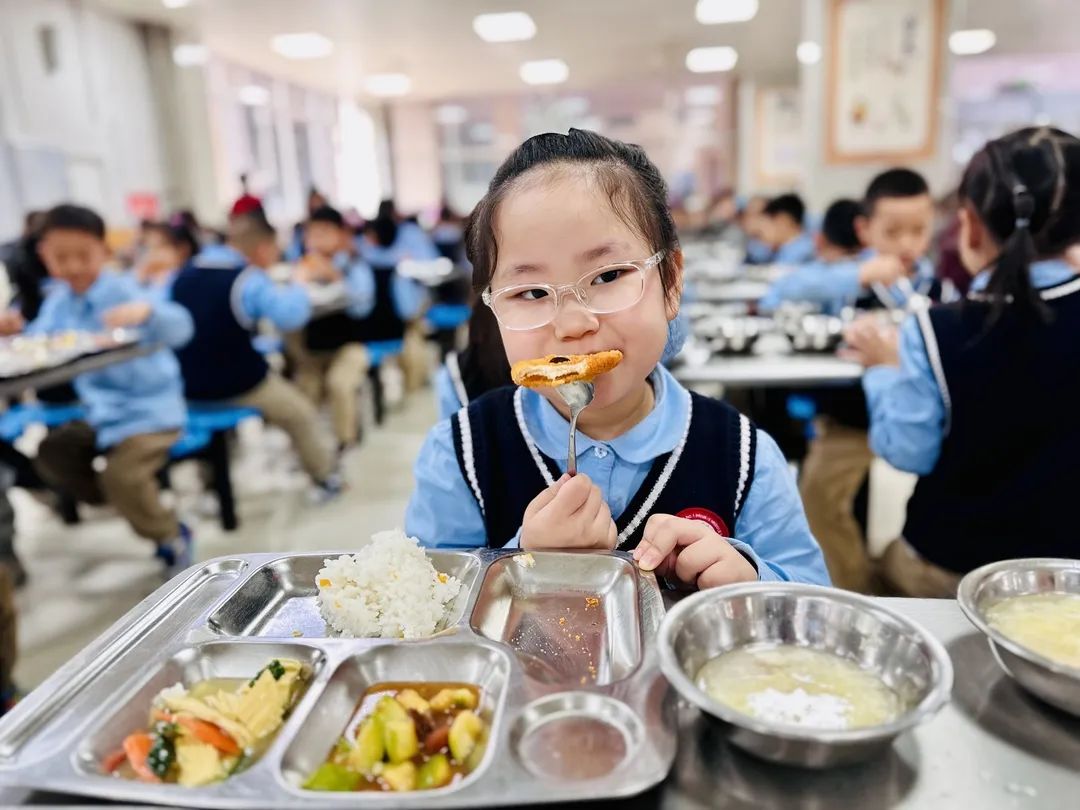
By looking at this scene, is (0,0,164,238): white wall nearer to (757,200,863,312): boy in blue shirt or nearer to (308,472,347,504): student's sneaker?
(308,472,347,504): student's sneaker

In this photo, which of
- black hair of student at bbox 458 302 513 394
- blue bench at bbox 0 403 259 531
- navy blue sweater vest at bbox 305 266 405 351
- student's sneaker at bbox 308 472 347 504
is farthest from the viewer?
navy blue sweater vest at bbox 305 266 405 351

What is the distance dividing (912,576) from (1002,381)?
609 mm

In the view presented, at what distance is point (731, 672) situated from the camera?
83cm

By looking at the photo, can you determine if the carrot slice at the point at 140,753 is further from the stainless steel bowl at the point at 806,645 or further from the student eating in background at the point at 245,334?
the student eating in background at the point at 245,334

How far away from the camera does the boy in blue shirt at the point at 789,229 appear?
581 centimetres

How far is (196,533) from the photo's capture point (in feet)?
13.3

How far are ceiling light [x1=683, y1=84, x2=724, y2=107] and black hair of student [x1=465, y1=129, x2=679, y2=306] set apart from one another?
1551 cm

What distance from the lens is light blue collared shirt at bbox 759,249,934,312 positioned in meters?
3.47

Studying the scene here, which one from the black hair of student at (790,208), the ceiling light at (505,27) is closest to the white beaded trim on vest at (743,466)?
the black hair of student at (790,208)

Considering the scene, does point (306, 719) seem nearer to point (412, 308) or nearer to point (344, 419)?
point (344, 419)

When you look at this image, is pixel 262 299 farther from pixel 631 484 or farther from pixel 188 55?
pixel 188 55

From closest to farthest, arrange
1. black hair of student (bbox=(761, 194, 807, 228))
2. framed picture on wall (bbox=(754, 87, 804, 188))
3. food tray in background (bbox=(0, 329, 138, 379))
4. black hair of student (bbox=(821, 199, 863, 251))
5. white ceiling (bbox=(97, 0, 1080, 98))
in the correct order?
1. food tray in background (bbox=(0, 329, 138, 379))
2. black hair of student (bbox=(821, 199, 863, 251))
3. black hair of student (bbox=(761, 194, 807, 228))
4. white ceiling (bbox=(97, 0, 1080, 98))
5. framed picture on wall (bbox=(754, 87, 804, 188))

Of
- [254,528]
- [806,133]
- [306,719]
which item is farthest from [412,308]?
[306,719]

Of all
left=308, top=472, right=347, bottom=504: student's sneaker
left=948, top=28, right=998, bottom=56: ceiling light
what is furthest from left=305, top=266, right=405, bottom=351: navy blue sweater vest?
left=948, top=28, right=998, bottom=56: ceiling light
